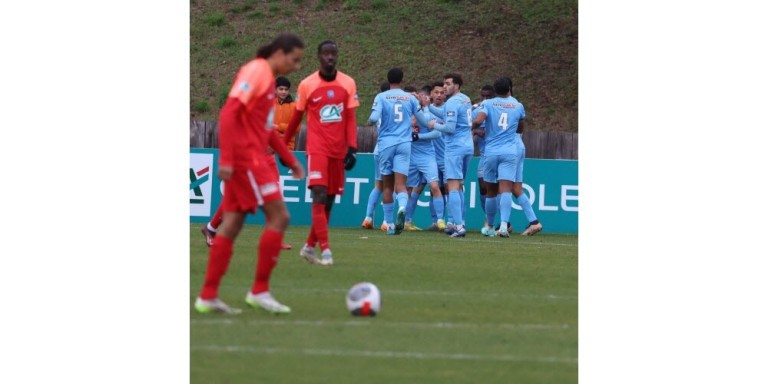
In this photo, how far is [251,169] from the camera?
7.84 meters

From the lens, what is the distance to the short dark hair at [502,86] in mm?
15039

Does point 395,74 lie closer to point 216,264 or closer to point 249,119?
point 249,119

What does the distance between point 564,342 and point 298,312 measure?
1.66 meters

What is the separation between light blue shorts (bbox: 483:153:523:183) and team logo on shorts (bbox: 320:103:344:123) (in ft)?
16.4

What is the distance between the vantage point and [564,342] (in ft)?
24.3

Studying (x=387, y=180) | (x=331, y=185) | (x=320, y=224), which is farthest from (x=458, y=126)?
(x=320, y=224)

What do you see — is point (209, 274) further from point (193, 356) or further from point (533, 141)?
point (533, 141)

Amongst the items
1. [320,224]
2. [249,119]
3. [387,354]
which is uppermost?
[249,119]

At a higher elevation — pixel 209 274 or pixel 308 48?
pixel 308 48

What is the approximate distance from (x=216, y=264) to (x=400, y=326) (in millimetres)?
1137

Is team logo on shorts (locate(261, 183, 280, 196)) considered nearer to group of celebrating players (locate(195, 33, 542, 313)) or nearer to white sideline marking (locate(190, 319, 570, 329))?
group of celebrating players (locate(195, 33, 542, 313))

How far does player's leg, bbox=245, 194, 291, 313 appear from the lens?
799 centimetres

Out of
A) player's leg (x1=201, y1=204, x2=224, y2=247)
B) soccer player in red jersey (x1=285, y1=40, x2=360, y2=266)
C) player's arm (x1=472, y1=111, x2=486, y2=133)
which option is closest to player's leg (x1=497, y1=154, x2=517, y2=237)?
player's arm (x1=472, y1=111, x2=486, y2=133)
